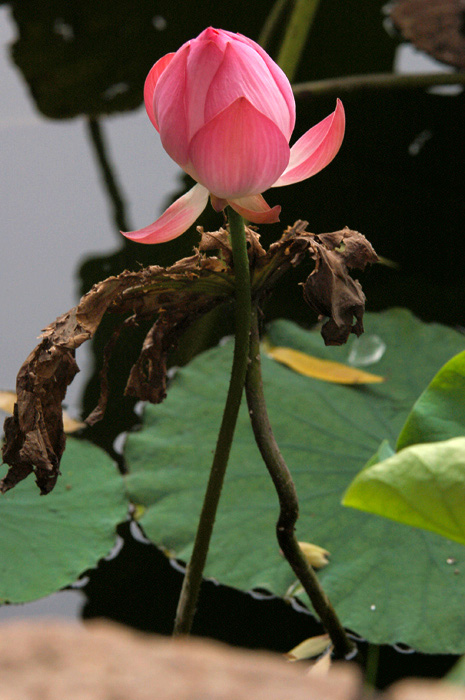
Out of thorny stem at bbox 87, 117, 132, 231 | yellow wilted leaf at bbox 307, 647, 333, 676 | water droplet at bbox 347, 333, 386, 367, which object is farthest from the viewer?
thorny stem at bbox 87, 117, 132, 231

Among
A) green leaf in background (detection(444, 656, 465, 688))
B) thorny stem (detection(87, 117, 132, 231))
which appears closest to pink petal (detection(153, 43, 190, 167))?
green leaf in background (detection(444, 656, 465, 688))

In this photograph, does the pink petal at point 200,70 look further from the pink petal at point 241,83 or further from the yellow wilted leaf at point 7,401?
the yellow wilted leaf at point 7,401

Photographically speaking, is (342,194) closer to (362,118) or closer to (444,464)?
(362,118)

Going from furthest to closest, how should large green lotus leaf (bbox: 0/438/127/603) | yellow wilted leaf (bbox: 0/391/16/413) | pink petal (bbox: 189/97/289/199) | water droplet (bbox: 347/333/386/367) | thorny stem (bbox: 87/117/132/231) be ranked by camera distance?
thorny stem (bbox: 87/117/132/231) → water droplet (bbox: 347/333/386/367) → yellow wilted leaf (bbox: 0/391/16/413) → large green lotus leaf (bbox: 0/438/127/603) → pink petal (bbox: 189/97/289/199)

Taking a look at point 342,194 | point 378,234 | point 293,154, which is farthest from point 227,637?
point 342,194

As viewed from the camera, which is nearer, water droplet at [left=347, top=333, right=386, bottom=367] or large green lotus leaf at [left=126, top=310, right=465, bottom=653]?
large green lotus leaf at [left=126, top=310, right=465, bottom=653]

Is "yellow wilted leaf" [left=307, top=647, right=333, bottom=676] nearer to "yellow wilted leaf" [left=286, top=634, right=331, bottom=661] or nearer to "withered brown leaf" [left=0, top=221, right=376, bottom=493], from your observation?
"yellow wilted leaf" [left=286, top=634, right=331, bottom=661]

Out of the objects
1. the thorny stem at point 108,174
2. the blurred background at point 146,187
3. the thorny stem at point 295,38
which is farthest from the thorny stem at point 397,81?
the thorny stem at point 108,174

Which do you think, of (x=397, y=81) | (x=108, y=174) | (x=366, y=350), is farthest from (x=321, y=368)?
(x=397, y=81)
